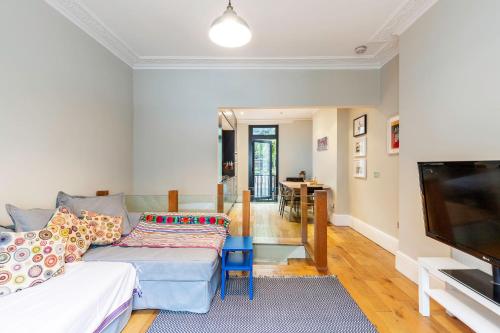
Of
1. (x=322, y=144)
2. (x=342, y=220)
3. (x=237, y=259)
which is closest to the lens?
(x=237, y=259)

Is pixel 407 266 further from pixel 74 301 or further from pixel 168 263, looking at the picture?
pixel 74 301

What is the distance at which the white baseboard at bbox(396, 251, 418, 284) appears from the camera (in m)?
2.49

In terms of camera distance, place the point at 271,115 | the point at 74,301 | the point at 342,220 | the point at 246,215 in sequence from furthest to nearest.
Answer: the point at 271,115 < the point at 342,220 < the point at 246,215 < the point at 74,301

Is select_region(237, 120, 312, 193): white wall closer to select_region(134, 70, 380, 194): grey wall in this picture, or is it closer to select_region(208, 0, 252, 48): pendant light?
select_region(134, 70, 380, 194): grey wall

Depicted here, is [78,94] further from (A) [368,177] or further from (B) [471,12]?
(A) [368,177]

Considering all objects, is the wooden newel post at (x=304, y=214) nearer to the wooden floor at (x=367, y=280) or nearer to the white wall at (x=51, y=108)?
the wooden floor at (x=367, y=280)

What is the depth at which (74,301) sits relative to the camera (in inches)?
54.4

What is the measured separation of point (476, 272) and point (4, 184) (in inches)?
142

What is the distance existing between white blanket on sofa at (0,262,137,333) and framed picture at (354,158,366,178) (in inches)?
147

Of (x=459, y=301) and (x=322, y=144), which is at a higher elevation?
(x=322, y=144)

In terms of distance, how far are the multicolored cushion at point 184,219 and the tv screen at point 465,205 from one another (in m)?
2.09

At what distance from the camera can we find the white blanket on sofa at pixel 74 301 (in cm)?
121

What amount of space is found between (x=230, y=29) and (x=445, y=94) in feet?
6.33

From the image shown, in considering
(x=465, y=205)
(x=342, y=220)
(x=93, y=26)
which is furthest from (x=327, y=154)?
(x=93, y=26)
